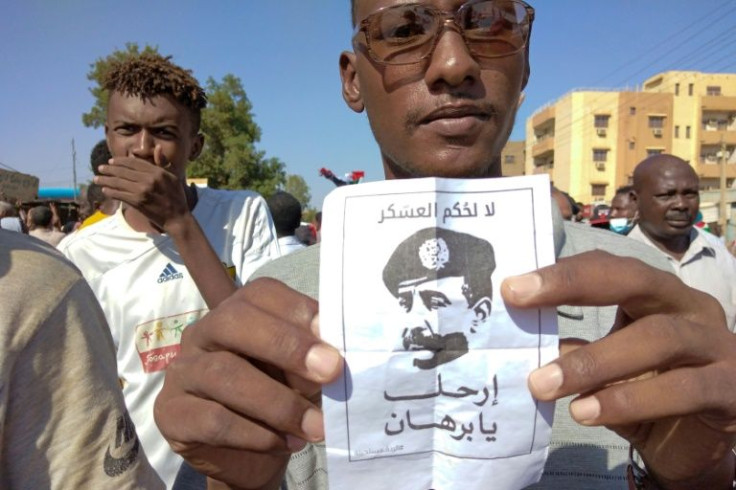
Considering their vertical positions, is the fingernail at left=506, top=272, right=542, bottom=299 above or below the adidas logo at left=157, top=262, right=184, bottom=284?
above

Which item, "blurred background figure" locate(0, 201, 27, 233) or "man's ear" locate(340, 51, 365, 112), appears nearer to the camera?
"man's ear" locate(340, 51, 365, 112)

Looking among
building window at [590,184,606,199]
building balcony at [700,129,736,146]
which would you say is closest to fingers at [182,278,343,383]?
building window at [590,184,606,199]

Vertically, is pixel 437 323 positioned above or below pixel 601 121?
below

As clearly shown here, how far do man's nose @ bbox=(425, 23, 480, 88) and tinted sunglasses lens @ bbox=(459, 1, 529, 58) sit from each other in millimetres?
29

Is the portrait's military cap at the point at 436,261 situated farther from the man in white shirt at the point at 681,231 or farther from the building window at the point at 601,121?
the building window at the point at 601,121

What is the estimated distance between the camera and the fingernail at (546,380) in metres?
0.73

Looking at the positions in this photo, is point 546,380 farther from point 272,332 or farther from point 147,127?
point 147,127

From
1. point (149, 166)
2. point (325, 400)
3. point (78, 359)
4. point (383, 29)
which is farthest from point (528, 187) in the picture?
point (149, 166)

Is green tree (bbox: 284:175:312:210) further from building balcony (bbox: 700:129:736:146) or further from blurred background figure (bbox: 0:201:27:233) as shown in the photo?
blurred background figure (bbox: 0:201:27:233)

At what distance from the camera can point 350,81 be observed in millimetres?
1731

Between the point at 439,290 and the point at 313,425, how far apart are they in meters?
0.29

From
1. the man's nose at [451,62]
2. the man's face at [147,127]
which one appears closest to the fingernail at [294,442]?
the man's nose at [451,62]

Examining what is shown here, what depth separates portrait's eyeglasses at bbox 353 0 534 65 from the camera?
1218mm

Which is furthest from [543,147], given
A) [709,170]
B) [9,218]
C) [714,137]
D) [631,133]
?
[9,218]
